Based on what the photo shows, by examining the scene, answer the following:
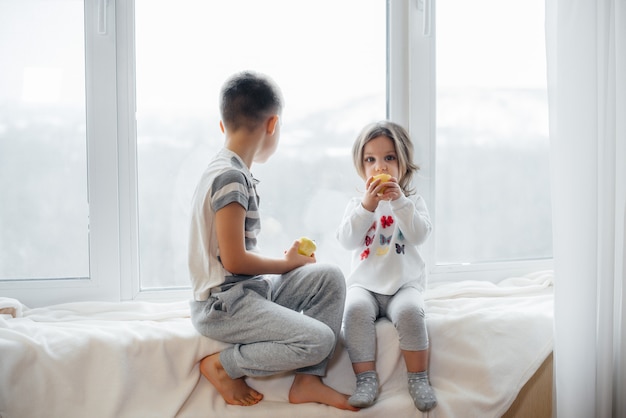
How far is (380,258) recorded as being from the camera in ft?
5.20

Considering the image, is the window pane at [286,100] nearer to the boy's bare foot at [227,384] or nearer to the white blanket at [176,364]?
the white blanket at [176,364]

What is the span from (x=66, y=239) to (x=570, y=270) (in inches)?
56.9

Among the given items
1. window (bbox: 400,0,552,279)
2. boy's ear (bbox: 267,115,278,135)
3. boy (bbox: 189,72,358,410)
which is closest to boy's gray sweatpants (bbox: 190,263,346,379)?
boy (bbox: 189,72,358,410)

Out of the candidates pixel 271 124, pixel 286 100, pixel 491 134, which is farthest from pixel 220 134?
pixel 491 134

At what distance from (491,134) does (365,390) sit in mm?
1081

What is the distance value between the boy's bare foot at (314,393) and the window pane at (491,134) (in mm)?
764

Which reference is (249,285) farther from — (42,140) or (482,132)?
(482,132)

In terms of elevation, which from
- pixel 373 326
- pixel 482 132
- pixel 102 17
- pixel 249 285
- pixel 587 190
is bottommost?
pixel 373 326

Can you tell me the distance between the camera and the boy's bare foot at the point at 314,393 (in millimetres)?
1323

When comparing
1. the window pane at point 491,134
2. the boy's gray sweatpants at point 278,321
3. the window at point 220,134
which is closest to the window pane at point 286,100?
the window at point 220,134

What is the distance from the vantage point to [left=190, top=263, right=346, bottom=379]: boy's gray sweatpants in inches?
50.1

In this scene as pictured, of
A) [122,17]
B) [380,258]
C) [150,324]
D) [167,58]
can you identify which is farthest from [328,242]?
[122,17]

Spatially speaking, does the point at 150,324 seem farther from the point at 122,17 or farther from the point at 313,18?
the point at 313,18

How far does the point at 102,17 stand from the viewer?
1595mm
